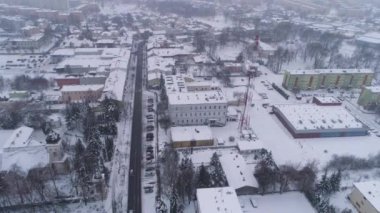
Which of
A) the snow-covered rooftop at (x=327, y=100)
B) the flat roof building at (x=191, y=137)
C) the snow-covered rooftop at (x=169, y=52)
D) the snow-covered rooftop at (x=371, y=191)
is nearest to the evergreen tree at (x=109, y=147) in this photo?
the flat roof building at (x=191, y=137)

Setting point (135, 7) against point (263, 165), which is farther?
point (135, 7)

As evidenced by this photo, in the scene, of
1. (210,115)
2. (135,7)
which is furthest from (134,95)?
(135,7)

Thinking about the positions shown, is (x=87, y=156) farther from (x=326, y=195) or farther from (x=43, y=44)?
(x=43, y=44)

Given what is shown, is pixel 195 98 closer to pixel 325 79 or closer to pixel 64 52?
pixel 325 79

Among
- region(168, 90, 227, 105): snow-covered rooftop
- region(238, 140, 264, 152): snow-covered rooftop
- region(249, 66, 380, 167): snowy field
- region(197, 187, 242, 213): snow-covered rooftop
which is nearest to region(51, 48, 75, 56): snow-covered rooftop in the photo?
region(168, 90, 227, 105): snow-covered rooftop

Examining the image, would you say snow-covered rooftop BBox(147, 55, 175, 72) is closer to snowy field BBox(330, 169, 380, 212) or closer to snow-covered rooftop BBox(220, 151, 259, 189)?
snow-covered rooftop BBox(220, 151, 259, 189)

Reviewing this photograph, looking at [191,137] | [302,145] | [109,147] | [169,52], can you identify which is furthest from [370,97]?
[109,147]

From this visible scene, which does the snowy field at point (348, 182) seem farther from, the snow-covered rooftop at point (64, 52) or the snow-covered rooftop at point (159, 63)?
the snow-covered rooftop at point (64, 52)
